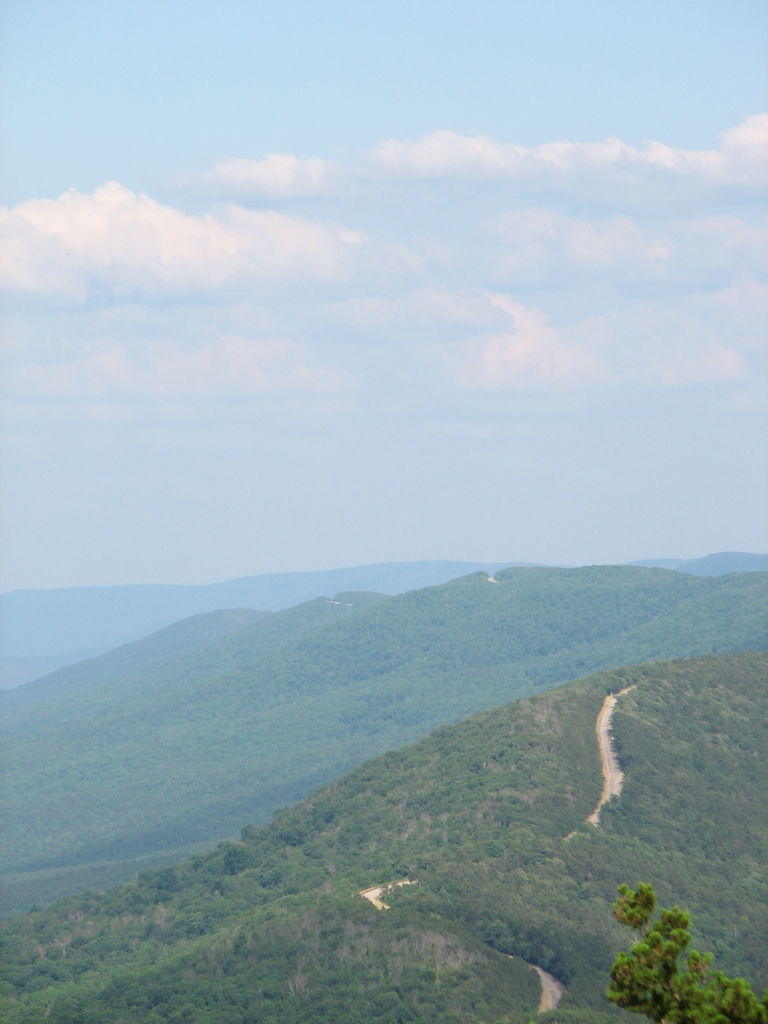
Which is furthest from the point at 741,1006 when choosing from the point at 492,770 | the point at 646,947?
the point at 492,770

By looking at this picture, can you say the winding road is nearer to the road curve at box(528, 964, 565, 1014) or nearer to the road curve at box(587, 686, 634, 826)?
the road curve at box(528, 964, 565, 1014)

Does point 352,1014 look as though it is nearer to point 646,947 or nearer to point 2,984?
point 2,984

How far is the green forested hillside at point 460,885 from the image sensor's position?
60.1 m

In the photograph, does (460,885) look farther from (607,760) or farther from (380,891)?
(607,760)

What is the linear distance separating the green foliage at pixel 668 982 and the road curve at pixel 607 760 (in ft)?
171

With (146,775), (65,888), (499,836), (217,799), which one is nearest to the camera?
(499,836)

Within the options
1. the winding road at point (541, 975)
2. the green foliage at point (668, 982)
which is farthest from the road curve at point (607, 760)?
the green foliage at point (668, 982)

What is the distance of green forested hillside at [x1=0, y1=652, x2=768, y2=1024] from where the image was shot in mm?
60125

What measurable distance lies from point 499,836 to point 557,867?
15.8 ft

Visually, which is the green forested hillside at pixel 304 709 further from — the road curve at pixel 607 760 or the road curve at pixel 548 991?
the road curve at pixel 548 991

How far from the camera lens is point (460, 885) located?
69500mm

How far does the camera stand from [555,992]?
60.7m

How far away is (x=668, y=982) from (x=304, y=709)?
146309 mm

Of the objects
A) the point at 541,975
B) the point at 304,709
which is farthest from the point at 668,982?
the point at 304,709
